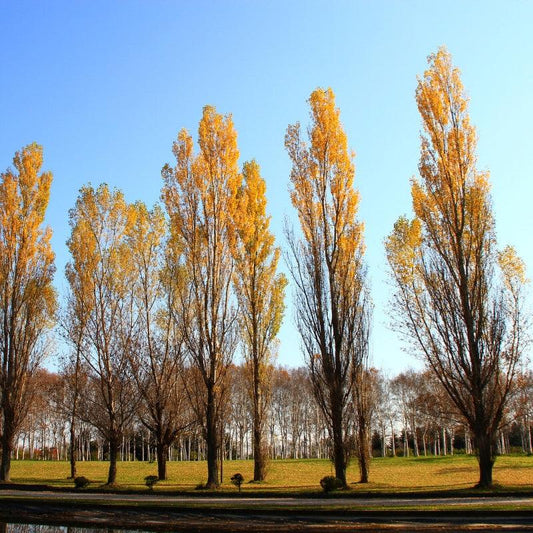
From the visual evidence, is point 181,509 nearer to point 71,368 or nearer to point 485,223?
point 485,223

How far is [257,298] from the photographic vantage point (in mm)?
24078

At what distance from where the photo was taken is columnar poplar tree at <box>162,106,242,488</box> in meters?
20.8

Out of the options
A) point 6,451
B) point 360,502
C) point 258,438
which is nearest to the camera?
point 360,502

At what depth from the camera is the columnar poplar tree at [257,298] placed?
23.6 meters

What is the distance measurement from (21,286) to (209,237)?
11.7 m

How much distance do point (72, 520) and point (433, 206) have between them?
16.1m

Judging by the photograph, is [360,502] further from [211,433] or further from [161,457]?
[161,457]

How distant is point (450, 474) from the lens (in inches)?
1162

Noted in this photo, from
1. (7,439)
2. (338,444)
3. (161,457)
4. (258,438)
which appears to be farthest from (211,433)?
(7,439)

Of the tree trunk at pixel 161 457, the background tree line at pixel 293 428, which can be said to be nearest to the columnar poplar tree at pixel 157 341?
the tree trunk at pixel 161 457

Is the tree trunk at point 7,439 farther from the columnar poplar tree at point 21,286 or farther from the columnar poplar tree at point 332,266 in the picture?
the columnar poplar tree at point 332,266

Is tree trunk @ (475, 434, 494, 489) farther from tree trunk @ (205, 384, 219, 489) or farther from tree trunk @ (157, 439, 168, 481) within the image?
tree trunk @ (157, 439, 168, 481)

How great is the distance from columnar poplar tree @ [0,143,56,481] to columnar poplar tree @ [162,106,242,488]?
9.63 m

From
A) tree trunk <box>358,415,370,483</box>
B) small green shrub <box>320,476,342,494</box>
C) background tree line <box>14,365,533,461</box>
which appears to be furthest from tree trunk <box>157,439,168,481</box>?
background tree line <box>14,365,533,461</box>
